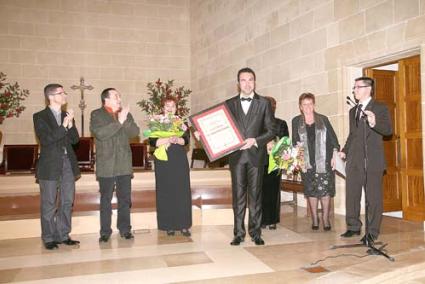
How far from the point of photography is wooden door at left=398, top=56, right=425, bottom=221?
5.22 metres

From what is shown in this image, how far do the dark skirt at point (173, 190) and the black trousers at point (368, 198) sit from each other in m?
1.70

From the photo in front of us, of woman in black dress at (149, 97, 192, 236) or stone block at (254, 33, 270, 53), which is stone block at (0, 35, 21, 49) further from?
woman in black dress at (149, 97, 192, 236)

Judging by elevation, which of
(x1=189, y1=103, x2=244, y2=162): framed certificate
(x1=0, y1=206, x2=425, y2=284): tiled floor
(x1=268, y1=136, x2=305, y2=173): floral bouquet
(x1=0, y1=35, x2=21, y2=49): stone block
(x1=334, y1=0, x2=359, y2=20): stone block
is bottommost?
(x1=0, y1=206, x2=425, y2=284): tiled floor

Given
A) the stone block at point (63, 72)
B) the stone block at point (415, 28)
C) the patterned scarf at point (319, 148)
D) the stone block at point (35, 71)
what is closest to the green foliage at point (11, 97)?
the stone block at point (35, 71)

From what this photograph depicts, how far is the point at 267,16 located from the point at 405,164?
3.54m

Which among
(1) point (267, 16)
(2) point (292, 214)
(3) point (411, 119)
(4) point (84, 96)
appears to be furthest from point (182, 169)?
(4) point (84, 96)

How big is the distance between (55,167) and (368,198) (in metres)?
3.00

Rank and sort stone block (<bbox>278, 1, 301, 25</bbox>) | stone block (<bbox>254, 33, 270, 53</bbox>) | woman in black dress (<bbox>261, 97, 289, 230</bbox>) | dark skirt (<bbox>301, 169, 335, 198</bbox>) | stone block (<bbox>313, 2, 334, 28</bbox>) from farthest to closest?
stone block (<bbox>254, 33, 270, 53</bbox>), stone block (<bbox>278, 1, 301, 25</bbox>), stone block (<bbox>313, 2, 334, 28</bbox>), woman in black dress (<bbox>261, 97, 289, 230</bbox>), dark skirt (<bbox>301, 169, 335, 198</bbox>)

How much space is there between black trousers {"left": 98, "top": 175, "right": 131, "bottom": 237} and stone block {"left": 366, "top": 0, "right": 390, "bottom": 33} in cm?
355

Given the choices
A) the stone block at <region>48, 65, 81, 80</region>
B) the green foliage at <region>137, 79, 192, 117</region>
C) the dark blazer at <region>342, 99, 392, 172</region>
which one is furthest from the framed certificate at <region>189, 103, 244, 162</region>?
the stone block at <region>48, 65, 81, 80</region>

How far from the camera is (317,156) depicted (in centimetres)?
453


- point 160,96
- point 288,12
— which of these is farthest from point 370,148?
point 160,96

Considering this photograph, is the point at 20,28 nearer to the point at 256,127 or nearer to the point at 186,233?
the point at 186,233

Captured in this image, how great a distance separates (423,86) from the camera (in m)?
4.56
